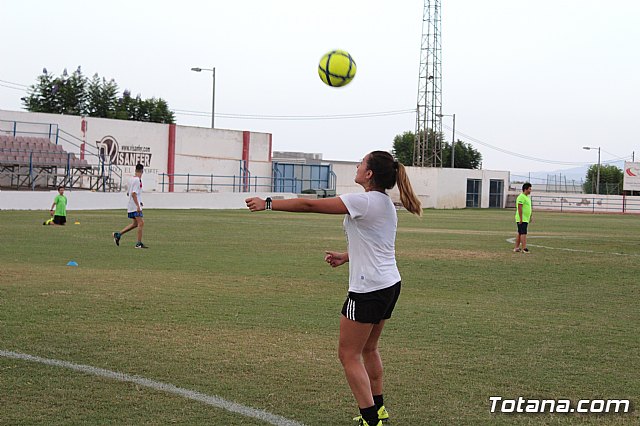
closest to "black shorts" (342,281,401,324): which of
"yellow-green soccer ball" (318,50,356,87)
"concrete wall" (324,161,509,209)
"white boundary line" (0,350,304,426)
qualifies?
"white boundary line" (0,350,304,426)

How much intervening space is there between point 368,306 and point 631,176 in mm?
91763

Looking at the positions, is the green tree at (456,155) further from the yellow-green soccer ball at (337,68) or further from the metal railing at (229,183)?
the yellow-green soccer ball at (337,68)

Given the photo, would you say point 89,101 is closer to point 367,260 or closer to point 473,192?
point 473,192

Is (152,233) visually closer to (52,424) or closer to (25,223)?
(25,223)

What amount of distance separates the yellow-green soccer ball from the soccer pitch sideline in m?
2.95

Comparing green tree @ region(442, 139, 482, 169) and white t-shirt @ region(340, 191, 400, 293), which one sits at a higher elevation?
green tree @ region(442, 139, 482, 169)

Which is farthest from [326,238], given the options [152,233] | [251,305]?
[251,305]

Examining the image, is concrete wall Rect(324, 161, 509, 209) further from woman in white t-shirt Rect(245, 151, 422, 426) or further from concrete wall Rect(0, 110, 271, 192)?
woman in white t-shirt Rect(245, 151, 422, 426)

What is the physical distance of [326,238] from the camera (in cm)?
2728

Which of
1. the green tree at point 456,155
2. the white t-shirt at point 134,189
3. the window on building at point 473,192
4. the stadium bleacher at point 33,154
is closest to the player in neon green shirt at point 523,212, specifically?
the white t-shirt at point 134,189

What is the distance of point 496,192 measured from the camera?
84.6 m

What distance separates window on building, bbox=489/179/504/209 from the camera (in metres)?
84.0

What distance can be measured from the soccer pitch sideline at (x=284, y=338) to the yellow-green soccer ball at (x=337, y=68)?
295cm

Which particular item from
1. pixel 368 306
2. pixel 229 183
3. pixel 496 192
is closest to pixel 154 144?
pixel 229 183
